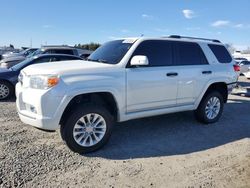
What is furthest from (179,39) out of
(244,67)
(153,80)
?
(244,67)

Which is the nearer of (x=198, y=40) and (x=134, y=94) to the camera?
(x=134, y=94)

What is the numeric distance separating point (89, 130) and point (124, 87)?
95 centimetres

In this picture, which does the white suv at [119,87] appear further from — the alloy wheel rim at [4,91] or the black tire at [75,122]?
→ the alloy wheel rim at [4,91]

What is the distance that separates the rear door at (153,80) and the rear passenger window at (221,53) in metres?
1.46

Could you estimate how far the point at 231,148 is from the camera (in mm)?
4949

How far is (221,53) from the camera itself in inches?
259

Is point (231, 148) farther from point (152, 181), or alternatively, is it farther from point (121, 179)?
point (121, 179)

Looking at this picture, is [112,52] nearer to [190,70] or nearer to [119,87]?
[119,87]

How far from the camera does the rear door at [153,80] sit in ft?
15.8

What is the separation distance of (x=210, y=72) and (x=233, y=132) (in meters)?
1.42

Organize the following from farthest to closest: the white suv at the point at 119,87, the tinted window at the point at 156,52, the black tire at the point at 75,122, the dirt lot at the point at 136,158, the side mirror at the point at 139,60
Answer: the tinted window at the point at 156,52 → the side mirror at the point at 139,60 → the black tire at the point at 75,122 → the white suv at the point at 119,87 → the dirt lot at the point at 136,158

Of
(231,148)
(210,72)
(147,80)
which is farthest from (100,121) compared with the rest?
(210,72)

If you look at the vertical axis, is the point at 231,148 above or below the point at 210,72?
below

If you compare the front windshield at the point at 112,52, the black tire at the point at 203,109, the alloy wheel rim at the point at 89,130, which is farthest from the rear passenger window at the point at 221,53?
the alloy wheel rim at the point at 89,130
